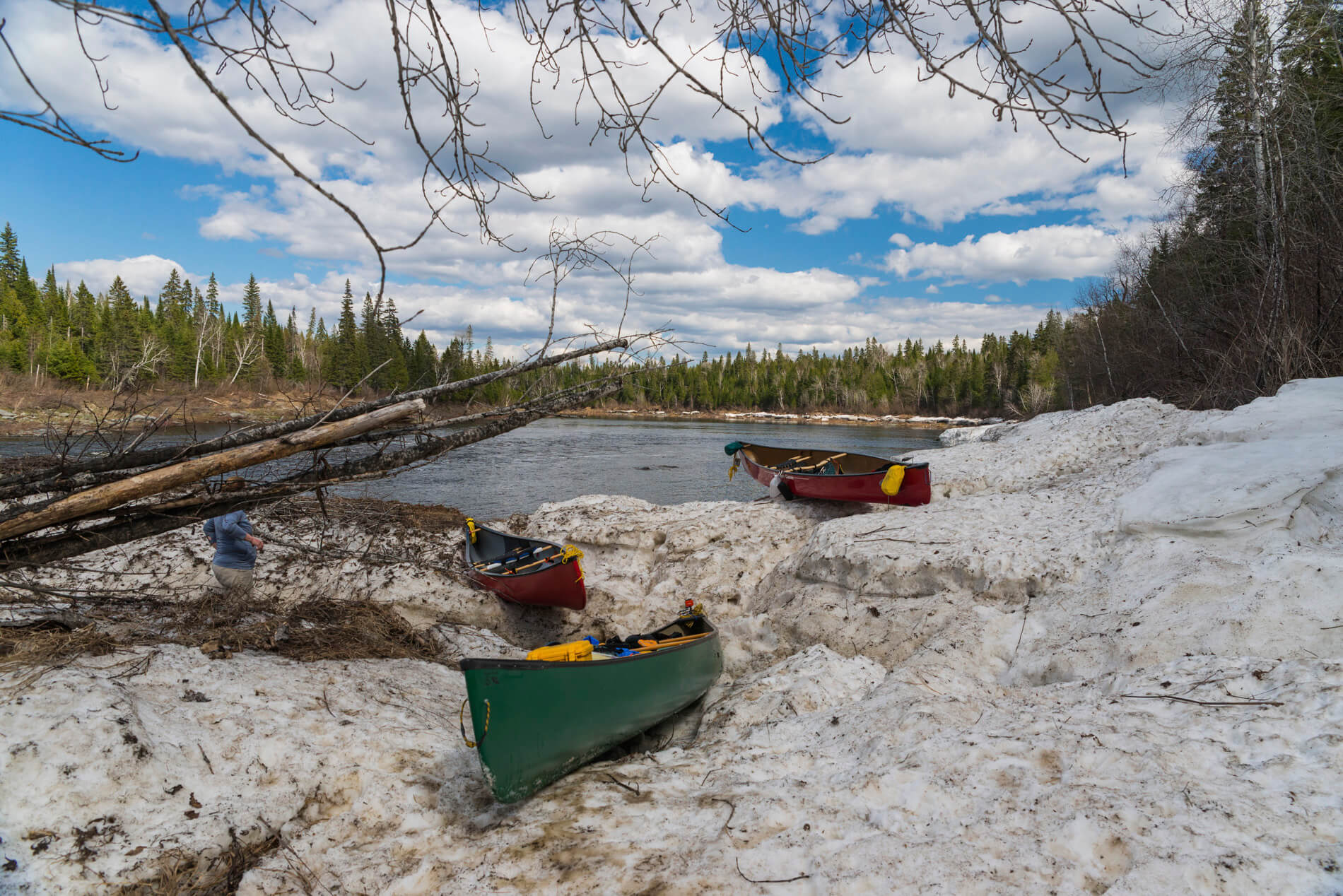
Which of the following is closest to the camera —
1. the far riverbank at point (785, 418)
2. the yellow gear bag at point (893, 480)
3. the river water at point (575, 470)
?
the yellow gear bag at point (893, 480)

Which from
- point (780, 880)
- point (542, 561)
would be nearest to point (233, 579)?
point (542, 561)

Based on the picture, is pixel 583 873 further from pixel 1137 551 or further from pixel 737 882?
pixel 1137 551

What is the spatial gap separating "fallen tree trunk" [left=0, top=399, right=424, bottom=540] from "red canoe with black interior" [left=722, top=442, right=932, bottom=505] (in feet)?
22.8

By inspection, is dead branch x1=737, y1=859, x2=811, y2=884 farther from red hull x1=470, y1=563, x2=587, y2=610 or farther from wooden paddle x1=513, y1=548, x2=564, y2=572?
wooden paddle x1=513, y1=548, x2=564, y2=572

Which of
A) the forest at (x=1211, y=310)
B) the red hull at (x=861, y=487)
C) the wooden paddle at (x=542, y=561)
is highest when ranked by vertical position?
the forest at (x=1211, y=310)

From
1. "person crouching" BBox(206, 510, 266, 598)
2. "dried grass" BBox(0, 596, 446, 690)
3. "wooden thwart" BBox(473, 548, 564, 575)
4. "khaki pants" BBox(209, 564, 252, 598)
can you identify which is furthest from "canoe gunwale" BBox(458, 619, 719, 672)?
"khaki pants" BBox(209, 564, 252, 598)

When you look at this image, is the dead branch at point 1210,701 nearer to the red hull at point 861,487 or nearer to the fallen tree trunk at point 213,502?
the fallen tree trunk at point 213,502

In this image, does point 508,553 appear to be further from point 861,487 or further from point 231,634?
point 861,487

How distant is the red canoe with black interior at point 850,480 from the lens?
29.5ft

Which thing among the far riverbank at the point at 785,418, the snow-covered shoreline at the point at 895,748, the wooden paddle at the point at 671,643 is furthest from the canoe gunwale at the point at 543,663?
the far riverbank at the point at 785,418

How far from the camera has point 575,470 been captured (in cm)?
2305

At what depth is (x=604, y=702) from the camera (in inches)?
166

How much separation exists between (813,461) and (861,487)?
333 cm

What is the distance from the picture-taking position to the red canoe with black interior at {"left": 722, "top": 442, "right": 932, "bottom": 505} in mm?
8992
